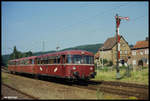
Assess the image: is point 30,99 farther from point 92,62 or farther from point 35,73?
point 35,73

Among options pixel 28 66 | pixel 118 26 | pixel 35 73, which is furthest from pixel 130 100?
pixel 28 66

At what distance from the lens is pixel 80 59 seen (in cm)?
1794

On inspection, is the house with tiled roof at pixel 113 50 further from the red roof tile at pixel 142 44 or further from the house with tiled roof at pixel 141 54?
the red roof tile at pixel 142 44

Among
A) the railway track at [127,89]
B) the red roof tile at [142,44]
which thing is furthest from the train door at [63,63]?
the red roof tile at [142,44]

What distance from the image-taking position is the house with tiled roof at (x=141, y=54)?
57375 millimetres

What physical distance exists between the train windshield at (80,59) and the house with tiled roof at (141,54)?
1634 inches

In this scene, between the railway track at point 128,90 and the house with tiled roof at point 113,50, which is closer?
the railway track at point 128,90

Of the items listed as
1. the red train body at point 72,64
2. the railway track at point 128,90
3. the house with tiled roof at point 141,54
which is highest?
the house with tiled roof at point 141,54

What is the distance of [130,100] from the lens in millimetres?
9781

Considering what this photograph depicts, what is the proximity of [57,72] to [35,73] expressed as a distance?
25.3 ft

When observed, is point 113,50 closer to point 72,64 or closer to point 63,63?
point 63,63

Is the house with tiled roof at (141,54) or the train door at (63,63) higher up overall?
the house with tiled roof at (141,54)

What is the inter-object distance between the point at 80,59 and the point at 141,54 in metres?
44.7

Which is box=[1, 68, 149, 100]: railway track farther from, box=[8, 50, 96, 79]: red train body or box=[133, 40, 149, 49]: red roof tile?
box=[133, 40, 149, 49]: red roof tile
